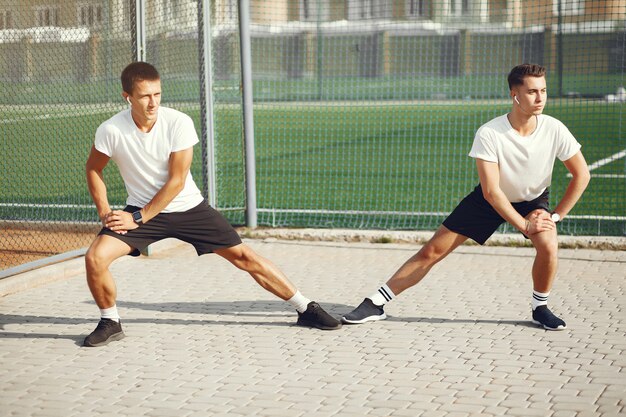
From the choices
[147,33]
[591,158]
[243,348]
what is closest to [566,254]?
[243,348]

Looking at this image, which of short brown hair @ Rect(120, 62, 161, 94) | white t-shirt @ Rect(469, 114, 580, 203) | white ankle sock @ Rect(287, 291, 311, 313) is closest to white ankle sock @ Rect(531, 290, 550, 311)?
white t-shirt @ Rect(469, 114, 580, 203)

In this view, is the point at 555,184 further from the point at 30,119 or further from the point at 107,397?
the point at 107,397

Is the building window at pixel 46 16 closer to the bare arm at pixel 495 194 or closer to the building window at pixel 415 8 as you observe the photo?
the bare arm at pixel 495 194

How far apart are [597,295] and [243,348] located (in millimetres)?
3013

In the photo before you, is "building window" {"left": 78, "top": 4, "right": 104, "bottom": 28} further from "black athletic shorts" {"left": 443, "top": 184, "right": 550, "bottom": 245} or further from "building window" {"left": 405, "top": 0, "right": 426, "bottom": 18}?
"building window" {"left": 405, "top": 0, "right": 426, "bottom": 18}

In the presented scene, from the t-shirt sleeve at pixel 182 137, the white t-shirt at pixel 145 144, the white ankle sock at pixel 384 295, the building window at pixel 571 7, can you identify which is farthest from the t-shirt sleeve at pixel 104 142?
the building window at pixel 571 7

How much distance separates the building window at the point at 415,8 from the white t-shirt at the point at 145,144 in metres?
18.8

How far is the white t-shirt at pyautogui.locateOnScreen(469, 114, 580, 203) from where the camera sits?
6.57m

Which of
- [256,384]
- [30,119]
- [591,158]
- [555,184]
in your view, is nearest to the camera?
[256,384]

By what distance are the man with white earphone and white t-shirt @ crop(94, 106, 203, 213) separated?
1930 mm

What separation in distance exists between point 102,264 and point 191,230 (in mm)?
648

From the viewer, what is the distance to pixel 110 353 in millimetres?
6387

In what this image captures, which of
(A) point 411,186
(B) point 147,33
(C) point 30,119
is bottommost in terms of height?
(A) point 411,186

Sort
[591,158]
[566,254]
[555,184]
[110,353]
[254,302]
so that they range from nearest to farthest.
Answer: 1. [110,353]
2. [254,302]
3. [566,254]
4. [555,184]
5. [591,158]
